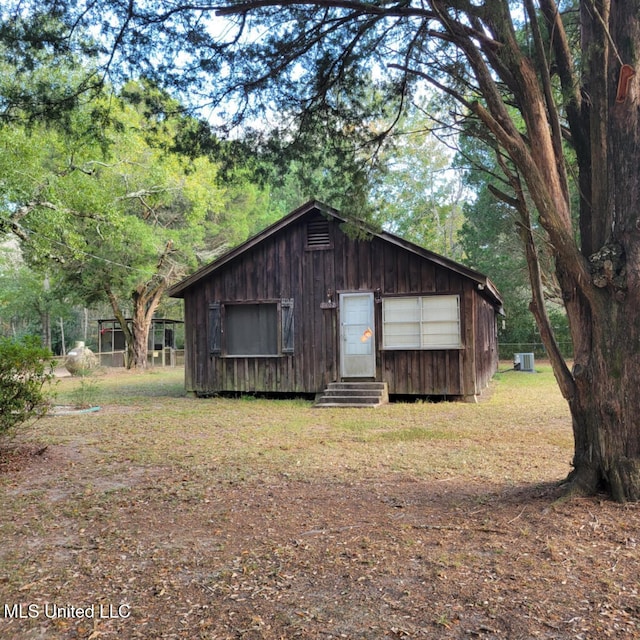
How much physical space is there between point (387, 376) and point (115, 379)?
39.2ft

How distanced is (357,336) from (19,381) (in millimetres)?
7311

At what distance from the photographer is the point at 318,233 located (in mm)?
12289

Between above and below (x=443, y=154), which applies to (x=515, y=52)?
below

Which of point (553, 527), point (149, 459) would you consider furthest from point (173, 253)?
point (553, 527)

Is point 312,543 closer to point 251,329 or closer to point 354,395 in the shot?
point 354,395

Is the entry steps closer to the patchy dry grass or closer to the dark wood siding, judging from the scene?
the dark wood siding

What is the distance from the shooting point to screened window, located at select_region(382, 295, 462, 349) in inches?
448

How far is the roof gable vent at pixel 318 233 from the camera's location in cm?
1222

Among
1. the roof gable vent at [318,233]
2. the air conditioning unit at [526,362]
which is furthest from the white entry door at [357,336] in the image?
the air conditioning unit at [526,362]

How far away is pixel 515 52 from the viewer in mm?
3939

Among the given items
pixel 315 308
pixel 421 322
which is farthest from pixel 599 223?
pixel 315 308

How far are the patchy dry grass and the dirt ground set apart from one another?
1cm

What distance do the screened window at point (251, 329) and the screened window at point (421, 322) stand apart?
275 cm

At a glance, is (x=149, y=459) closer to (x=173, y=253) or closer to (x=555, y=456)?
(x=555, y=456)
